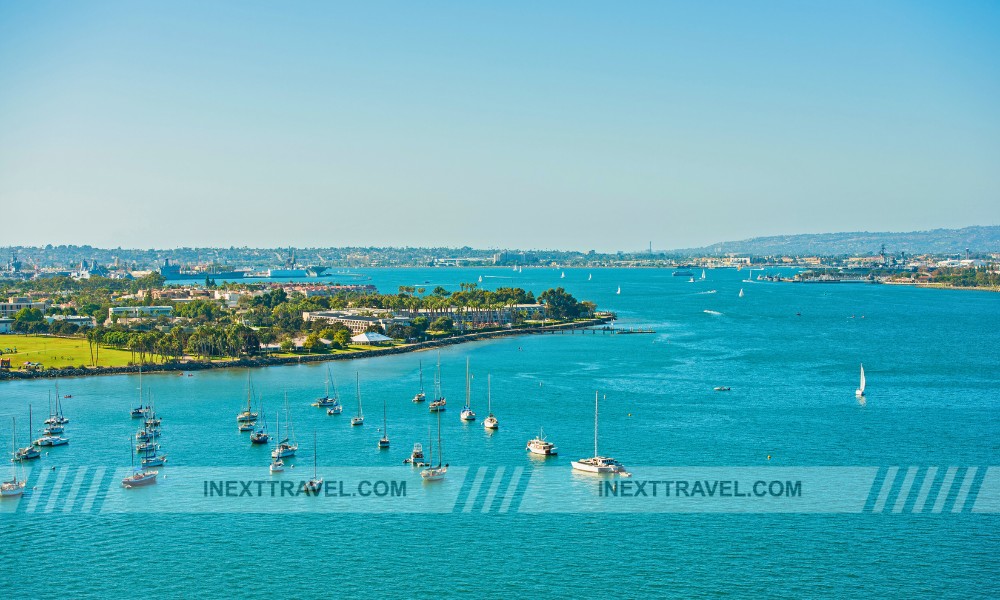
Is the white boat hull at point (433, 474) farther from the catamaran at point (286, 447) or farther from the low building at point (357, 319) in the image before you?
the low building at point (357, 319)

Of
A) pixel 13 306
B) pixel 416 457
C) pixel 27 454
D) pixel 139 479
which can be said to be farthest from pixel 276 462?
pixel 13 306

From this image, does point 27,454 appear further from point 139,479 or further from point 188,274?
point 188,274

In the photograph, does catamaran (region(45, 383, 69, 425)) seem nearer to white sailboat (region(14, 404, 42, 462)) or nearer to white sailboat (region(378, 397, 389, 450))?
white sailboat (region(14, 404, 42, 462))

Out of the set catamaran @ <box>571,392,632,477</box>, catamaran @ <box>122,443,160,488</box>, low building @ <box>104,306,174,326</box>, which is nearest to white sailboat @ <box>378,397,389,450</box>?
catamaran @ <box>571,392,632,477</box>

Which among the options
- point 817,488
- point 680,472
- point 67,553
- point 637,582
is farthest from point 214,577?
point 817,488

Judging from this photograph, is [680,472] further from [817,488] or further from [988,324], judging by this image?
[988,324]
